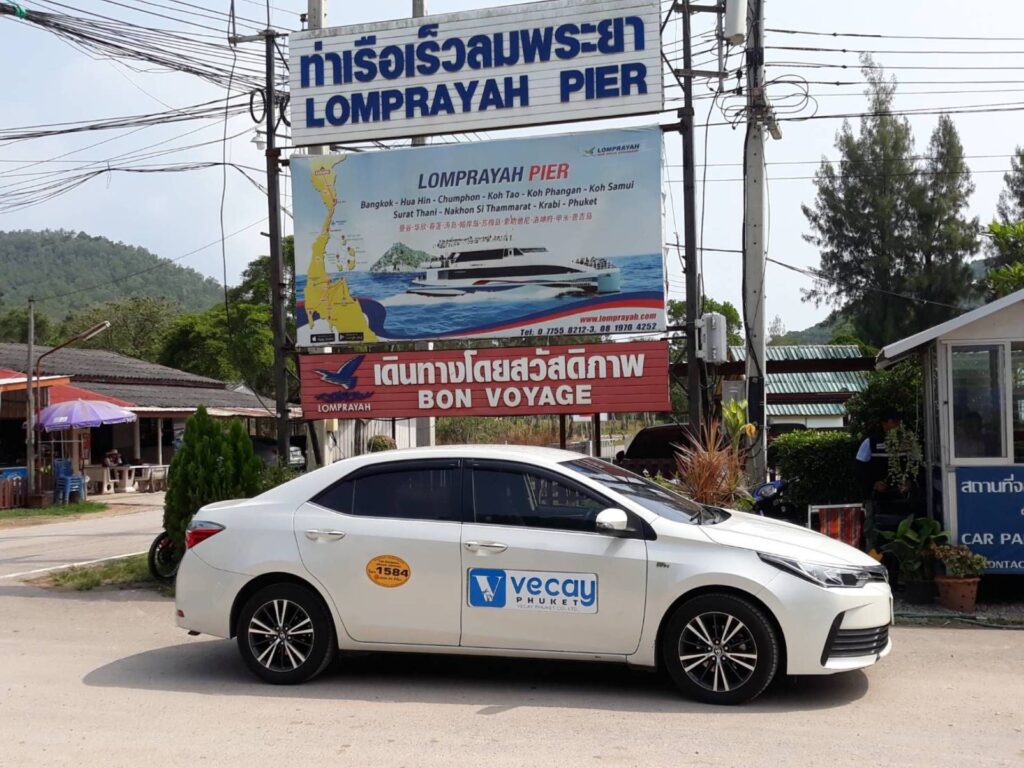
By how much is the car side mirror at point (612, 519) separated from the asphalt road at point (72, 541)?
8.88 meters

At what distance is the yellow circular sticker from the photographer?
673 centimetres

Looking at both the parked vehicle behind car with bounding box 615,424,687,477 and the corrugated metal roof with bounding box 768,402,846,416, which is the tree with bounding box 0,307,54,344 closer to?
the corrugated metal roof with bounding box 768,402,846,416

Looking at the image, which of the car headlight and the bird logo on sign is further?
the bird logo on sign

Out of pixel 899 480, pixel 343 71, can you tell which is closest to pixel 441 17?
pixel 343 71

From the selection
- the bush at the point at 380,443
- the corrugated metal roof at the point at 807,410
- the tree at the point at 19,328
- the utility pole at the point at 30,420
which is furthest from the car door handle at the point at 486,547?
the tree at the point at 19,328

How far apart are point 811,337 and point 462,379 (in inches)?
3829

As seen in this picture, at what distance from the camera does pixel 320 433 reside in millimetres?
15289

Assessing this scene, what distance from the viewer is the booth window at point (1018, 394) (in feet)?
30.8

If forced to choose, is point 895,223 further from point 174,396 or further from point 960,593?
point 960,593

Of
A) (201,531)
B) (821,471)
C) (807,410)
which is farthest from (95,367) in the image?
(201,531)

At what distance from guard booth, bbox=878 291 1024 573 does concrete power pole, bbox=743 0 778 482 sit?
2.80 metres

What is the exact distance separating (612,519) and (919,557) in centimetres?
446

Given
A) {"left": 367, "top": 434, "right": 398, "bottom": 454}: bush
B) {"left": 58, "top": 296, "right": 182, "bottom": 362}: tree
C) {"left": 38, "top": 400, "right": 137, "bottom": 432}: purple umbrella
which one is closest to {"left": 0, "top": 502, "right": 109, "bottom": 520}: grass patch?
{"left": 38, "top": 400, "right": 137, "bottom": 432}: purple umbrella

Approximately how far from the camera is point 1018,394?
9414 mm
